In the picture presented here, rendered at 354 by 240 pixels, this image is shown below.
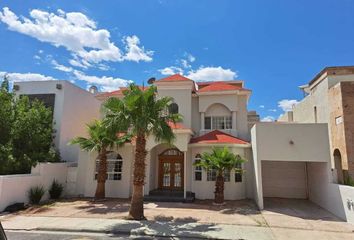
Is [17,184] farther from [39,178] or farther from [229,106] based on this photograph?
[229,106]

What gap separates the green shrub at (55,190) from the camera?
18469mm

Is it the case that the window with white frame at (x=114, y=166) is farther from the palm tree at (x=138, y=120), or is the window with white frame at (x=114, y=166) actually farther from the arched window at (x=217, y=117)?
the arched window at (x=217, y=117)

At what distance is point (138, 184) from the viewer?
1266 cm

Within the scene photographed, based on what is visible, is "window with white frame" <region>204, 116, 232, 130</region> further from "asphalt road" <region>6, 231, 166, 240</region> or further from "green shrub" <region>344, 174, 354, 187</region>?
"asphalt road" <region>6, 231, 166, 240</region>

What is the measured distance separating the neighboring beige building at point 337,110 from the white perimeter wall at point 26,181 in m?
20.2

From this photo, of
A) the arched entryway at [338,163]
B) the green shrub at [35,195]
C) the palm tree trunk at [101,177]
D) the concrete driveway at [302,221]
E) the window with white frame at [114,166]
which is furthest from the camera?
the window with white frame at [114,166]

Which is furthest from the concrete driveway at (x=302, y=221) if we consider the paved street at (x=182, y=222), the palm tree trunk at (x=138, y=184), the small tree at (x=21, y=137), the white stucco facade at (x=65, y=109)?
the white stucco facade at (x=65, y=109)

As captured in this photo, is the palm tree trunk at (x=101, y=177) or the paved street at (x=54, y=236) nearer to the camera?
the paved street at (x=54, y=236)

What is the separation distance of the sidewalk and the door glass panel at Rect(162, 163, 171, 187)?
8453 millimetres

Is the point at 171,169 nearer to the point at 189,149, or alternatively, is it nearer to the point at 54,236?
the point at 189,149

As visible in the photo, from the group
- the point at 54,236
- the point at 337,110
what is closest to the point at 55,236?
the point at 54,236

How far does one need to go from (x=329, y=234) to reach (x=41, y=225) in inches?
525

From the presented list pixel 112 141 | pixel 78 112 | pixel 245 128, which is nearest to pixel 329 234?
pixel 245 128

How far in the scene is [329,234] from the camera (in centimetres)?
1045
